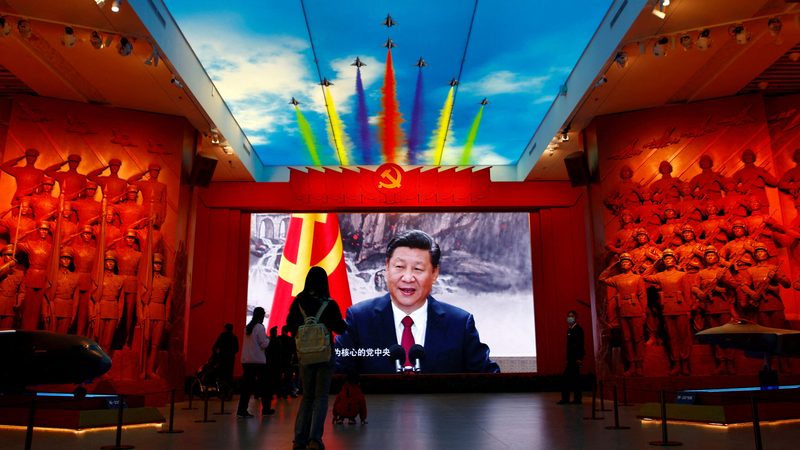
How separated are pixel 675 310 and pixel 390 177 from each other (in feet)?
21.4

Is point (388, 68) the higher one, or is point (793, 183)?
point (388, 68)

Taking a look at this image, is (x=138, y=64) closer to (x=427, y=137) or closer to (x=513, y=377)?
(x=427, y=137)

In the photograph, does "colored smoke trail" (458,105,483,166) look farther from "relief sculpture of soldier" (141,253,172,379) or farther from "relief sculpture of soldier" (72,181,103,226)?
"relief sculpture of soldier" (72,181,103,226)

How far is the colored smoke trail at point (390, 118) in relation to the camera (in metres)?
10.8

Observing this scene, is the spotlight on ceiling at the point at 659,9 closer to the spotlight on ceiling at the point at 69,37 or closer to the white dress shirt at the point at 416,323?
the spotlight on ceiling at the point at 69,37

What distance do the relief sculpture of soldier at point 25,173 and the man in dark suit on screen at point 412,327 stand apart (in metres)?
6.64

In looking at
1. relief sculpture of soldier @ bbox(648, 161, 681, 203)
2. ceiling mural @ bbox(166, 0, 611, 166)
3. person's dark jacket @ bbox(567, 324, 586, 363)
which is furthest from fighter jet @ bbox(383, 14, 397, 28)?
person's dark jacket @ bbox(567, 324, 586, 363)

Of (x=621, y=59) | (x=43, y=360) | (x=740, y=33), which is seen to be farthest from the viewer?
(x=621, y=59)

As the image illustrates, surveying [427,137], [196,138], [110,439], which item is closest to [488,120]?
[427,137]

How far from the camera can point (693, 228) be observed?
9.48m

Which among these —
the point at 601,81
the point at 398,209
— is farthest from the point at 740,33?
the point at 398,209

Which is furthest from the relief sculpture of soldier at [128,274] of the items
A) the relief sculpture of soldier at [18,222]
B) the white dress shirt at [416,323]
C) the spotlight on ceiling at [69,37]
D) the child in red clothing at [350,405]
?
the white dress shirt at [416,323]

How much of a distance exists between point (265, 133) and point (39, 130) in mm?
4638

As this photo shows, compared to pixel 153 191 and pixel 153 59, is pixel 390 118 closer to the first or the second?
pixel 153 191
